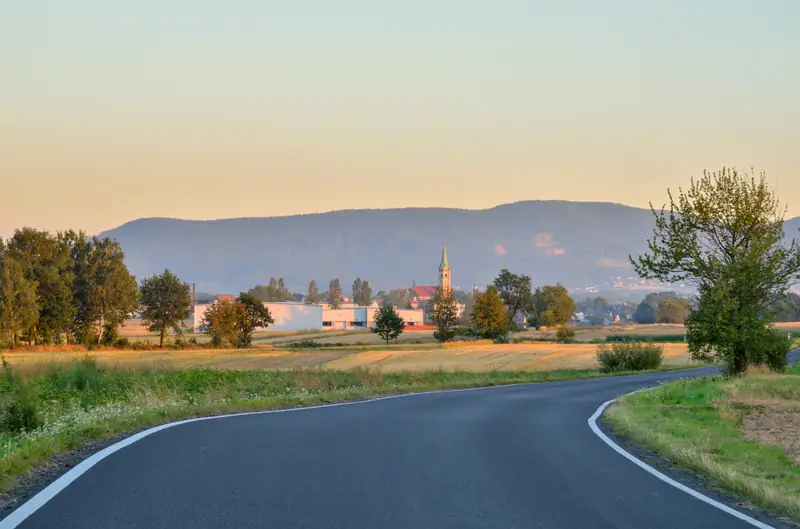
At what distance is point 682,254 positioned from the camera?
115 feet

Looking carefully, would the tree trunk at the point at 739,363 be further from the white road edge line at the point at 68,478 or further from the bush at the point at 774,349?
the white road edge line at the point at 68,478

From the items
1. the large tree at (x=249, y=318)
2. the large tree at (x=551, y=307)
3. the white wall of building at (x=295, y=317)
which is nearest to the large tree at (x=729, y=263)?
the large tree at (x=249, y=318)

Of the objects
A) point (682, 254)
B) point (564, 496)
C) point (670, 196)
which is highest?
point (670, 196)

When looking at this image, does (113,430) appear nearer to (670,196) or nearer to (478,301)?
(670,196)

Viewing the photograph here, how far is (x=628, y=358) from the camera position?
189 ft

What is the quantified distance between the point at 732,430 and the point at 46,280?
85596 mm

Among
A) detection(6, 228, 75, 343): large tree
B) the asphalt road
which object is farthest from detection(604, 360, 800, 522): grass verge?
detection(6, 228, 75, 343): large tree

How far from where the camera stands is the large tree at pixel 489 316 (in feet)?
402

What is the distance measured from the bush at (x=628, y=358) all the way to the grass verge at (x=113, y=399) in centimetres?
1648

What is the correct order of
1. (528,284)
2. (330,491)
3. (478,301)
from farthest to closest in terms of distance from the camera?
(528,284) → (478,301) → (330,491)

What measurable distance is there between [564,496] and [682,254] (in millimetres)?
26804

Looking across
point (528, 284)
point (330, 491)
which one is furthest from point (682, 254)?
point (528, 284)

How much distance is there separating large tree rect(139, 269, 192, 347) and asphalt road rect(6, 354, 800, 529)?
3634 inches

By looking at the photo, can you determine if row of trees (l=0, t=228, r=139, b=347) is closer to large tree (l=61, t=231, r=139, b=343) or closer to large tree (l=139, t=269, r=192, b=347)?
large tree (l=61, t=231, r=139, b=343)
